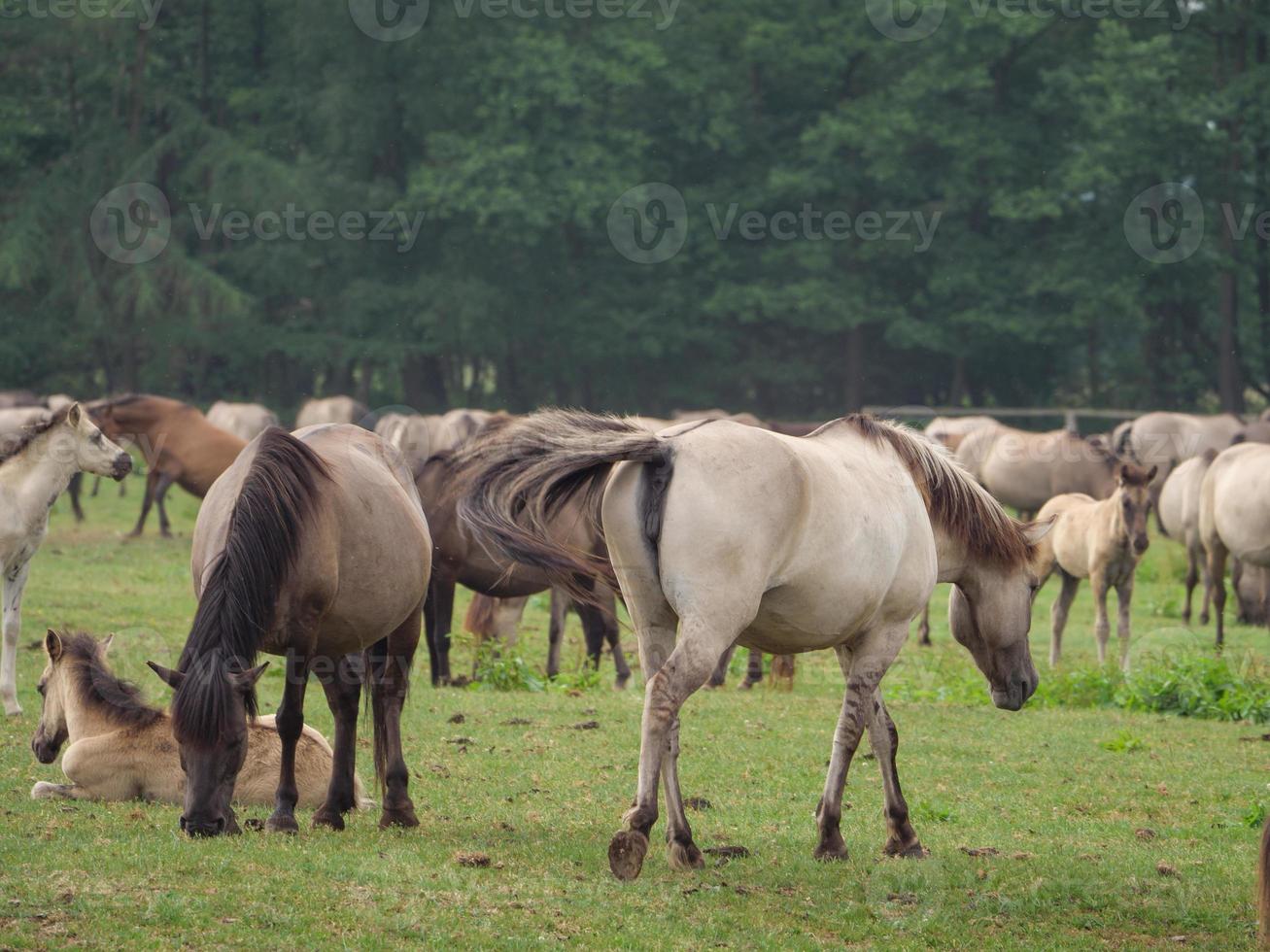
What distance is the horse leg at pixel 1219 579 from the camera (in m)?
15.1

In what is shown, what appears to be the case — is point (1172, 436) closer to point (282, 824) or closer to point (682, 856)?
point (682, 856)

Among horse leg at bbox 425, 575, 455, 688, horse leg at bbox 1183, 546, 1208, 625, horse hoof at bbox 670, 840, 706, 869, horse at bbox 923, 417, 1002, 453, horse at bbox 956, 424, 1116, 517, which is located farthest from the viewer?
horse at bbox 923, 417, 1002, 453

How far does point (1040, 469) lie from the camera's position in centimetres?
2375

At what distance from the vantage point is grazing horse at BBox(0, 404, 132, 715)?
924cm

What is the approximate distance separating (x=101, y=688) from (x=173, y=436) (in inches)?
477

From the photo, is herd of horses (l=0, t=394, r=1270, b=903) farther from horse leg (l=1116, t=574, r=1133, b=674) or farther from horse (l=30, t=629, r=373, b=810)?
horse leg (l=1116, t=574, r=1133, b=674)

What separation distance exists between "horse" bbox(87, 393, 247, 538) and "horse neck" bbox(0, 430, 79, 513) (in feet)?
27.3

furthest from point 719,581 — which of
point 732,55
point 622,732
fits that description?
point 732,55

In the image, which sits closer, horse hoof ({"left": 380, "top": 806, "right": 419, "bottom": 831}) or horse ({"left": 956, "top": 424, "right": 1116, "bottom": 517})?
horse hoof ({"left": 380, "top": 806, "right": 419, "bottom": 831})

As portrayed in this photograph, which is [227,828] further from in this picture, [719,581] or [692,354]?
[692,354]

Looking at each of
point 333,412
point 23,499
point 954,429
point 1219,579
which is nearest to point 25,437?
point 23,499

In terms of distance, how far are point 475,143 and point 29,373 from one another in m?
13.2

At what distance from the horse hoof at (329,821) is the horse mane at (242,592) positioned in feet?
2.67

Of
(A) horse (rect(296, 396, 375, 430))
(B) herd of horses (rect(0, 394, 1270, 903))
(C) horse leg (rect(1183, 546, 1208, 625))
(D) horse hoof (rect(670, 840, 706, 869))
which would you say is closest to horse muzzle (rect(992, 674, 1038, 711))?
(B) herd of horses (rect(0, 394, 1270, 903))
